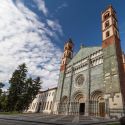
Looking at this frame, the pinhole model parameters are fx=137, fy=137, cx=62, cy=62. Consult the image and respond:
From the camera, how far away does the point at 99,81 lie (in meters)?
25.9

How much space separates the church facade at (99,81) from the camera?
73.0 feet

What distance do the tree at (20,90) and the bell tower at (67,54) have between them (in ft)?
33.3

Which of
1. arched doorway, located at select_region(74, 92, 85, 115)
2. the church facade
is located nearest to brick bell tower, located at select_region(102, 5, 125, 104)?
the church facade

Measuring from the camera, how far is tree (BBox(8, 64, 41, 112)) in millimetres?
35219

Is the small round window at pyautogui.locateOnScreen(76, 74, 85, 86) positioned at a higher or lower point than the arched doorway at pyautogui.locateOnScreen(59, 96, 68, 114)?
higher

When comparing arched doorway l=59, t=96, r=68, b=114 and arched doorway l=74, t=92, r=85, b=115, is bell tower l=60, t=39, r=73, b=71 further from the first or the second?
arched doorway l=74, t=92, r=85, b=115

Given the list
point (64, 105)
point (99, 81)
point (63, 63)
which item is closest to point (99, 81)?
point (99, 81)

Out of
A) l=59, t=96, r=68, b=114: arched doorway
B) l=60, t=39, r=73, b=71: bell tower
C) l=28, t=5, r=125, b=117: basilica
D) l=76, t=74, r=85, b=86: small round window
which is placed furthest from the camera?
l=60, t=39, r=73, b=71: bell tower

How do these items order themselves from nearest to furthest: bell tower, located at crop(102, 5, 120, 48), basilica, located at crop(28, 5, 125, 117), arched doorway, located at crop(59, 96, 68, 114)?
basilica, located at crop(28, 5, 125, 117)
bell tower, located at crop(102, 5, 120, 48)
arched doorway, located at crop(59, 96, 68, 114)

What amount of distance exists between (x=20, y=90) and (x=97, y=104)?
2123 centimetres

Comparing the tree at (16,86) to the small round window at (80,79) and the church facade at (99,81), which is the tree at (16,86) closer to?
the church facade at (99,81)

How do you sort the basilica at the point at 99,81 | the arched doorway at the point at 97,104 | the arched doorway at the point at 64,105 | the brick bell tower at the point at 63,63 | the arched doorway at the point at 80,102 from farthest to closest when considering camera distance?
the brick bell tower at the point at 63,63 → the arched doorway at the point at 64,105 → the arched doorway at the point at 80,102 → the arched doorway at the point at 97,104 → the basilica at the point at 99,81

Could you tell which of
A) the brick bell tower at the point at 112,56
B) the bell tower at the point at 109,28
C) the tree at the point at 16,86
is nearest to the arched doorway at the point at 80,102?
the brick bell tower at the point at 112,56

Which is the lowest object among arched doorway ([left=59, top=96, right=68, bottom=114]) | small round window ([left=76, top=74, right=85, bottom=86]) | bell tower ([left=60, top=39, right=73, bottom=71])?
arched doorway ([left=59, top=96, right=68, bottom=114])
